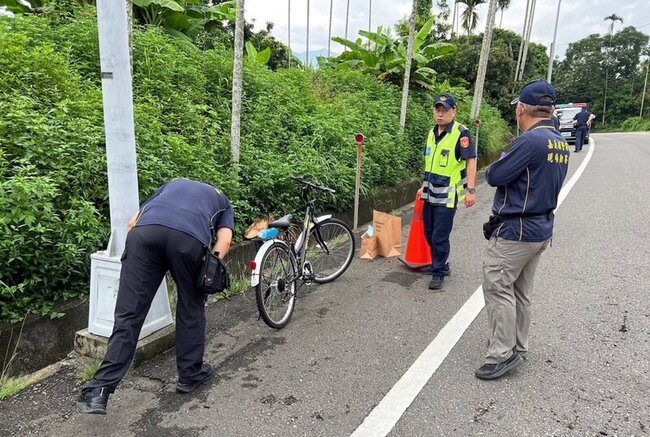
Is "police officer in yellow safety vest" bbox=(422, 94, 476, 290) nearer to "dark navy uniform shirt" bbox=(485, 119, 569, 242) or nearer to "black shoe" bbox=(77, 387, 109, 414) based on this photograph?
"dark navy uniform shirt" bbox=(485, 119, 569, 242)

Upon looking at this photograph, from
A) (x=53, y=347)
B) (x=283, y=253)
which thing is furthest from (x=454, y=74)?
(x=53, y=347)

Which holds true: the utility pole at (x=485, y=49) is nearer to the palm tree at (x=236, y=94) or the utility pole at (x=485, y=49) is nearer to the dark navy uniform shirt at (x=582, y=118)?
the dark navy uniform shirt at (x=582, y=118)

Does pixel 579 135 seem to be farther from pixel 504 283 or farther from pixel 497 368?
pixel 497 368

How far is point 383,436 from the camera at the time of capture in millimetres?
2756

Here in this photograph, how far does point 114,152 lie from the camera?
343 cm

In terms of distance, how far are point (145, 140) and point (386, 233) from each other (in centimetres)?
306

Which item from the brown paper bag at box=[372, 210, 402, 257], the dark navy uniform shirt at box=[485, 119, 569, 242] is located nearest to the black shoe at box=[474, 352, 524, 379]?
the dark navy uniform shirt at box=[485, 119, 569, 242]

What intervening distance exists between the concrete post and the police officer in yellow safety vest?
9.98 ft

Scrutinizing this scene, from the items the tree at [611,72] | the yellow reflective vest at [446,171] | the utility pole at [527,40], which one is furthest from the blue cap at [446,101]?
the tree at [611,72]

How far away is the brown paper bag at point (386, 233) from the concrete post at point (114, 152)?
3.34 meters

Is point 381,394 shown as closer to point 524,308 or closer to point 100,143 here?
point 524,308

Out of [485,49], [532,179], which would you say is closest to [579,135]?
[485,49]

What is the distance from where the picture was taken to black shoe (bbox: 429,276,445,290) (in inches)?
198

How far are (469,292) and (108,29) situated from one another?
12.9ft
